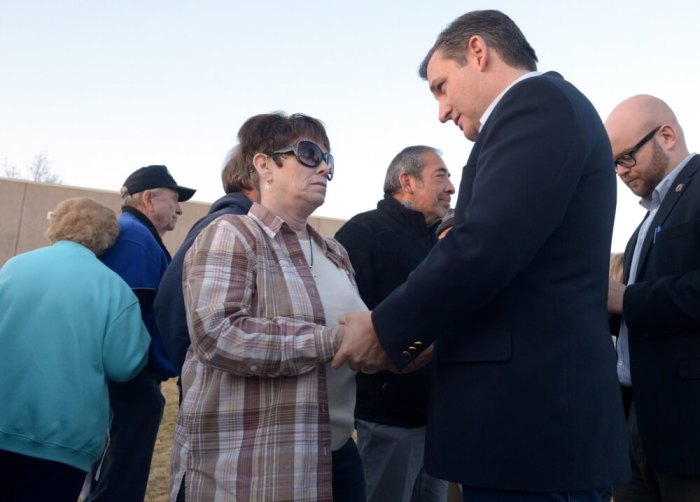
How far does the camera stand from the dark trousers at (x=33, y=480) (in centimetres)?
271

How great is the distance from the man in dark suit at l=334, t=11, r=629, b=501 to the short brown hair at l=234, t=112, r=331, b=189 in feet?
2.51

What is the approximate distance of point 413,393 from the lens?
10.1ft

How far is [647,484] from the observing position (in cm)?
253

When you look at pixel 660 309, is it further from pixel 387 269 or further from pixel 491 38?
pixel 387 269

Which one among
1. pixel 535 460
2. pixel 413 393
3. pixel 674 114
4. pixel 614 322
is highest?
pixel 674 114

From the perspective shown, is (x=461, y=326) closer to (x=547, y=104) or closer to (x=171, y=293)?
(x=547, y=104)

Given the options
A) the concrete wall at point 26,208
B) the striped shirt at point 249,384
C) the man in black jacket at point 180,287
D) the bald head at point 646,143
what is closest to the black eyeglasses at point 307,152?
the man in black jacket at point 180,287

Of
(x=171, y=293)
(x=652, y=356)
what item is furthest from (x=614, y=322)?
(x=171, y=293)

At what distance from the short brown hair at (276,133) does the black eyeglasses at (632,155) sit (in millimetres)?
1210

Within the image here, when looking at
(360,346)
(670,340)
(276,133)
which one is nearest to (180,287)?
(276,133)

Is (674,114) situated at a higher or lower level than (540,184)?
higher

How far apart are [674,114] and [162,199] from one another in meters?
3.14

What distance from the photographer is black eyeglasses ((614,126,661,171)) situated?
269 centimetres

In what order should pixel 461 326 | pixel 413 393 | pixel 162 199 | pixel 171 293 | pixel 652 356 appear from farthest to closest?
pixel 162 199, pixel 413 393, pixel 171 293, pixel 652 356, pixel 461 326
